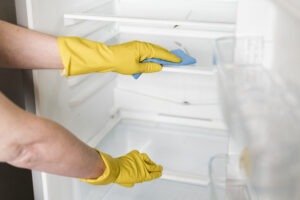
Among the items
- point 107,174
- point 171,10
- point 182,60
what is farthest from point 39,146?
point 171,10

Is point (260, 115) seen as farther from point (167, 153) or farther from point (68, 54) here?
point (167, 153)

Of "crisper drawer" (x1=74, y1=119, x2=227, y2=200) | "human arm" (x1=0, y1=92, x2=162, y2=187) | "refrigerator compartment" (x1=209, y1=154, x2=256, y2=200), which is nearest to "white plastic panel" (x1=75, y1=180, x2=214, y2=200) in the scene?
"crisper drawer" (x1=74, y1=119, x2=227, y2=200)

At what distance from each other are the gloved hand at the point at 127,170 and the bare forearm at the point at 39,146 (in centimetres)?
6

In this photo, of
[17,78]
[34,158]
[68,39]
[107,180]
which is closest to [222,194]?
[107,180]

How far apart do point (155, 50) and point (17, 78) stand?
2.18 feet

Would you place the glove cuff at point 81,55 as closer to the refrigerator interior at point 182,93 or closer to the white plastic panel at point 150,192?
the refrigerator interior at point 182,93

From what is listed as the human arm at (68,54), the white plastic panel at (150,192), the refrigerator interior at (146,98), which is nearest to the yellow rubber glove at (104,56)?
the human arm at (68,54)

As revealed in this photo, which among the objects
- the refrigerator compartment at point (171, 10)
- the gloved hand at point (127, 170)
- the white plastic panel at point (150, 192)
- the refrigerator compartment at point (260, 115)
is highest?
the refrigerator compartment at point (171, 10)

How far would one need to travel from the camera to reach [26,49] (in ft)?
4.74

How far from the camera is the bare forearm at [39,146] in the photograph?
104cm

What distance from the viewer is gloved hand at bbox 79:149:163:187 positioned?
1.36 metres

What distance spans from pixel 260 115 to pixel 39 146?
26.9 inches

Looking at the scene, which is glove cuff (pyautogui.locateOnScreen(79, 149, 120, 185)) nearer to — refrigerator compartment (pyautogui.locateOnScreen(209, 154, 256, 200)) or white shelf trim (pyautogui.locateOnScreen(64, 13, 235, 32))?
refrigerator compartment (pyautogui.locateOnScreen(209, 154, 256, 200))

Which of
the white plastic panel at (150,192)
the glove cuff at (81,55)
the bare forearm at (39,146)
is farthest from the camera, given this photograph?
the white plastic panel at (150,192)
